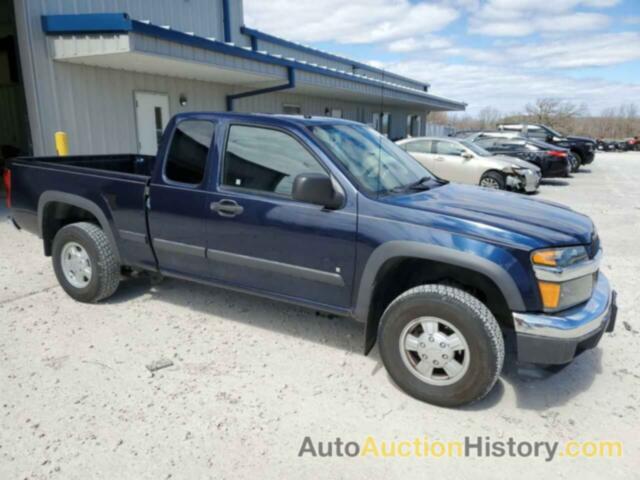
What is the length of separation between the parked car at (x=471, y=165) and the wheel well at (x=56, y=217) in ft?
28.8

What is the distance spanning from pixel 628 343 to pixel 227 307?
352 centimetres

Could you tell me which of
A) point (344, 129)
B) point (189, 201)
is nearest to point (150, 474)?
point (189, 201)

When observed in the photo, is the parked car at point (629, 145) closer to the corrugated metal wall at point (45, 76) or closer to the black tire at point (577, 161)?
the black tire at point (577, 161)

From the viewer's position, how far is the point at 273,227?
140 inches

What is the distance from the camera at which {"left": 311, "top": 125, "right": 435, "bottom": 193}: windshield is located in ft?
11.7

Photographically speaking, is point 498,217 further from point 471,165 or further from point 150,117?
point 150,117

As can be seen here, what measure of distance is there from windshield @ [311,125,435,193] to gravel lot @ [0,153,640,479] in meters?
1.37

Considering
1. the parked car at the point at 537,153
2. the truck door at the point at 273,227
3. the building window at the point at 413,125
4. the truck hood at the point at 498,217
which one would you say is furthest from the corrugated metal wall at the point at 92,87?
the building window at the point at 413,125

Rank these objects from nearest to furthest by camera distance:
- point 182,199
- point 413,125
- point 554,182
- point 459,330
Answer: point 459,330 < point 182,199 < point 554,182 < point 413,125

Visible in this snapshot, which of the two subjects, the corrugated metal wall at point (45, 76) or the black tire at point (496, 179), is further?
the black tire at point (496, 179)

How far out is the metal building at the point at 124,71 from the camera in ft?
27.3

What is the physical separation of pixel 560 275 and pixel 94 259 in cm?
388

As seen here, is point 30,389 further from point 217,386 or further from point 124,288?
point 124,288

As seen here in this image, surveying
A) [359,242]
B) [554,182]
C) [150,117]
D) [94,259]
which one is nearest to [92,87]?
[150,117]
